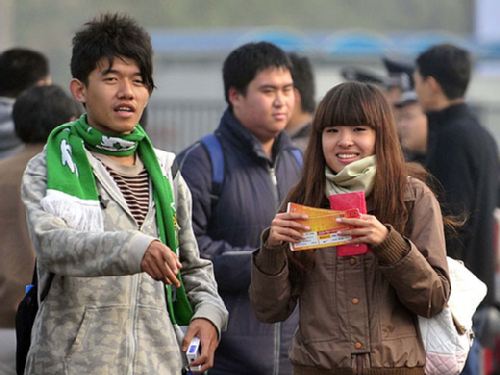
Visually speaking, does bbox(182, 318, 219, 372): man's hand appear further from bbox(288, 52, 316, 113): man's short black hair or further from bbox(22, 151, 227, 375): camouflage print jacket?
bbox(288, 52, 316, 113): man's short black hair

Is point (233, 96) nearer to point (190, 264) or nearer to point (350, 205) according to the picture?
point (190, 264)

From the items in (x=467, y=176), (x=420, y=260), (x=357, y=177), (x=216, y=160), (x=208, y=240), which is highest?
(x=357, y=177)

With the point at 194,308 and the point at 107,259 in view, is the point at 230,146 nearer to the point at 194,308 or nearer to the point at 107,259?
the point at 194,308

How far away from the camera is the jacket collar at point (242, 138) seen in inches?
266

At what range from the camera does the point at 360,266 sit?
5.12 meters

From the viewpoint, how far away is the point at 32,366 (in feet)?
15.9

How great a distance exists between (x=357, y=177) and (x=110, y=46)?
1.01 m

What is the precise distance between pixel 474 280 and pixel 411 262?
0.53 meters

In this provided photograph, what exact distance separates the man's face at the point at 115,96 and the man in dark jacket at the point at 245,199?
5.13 ft

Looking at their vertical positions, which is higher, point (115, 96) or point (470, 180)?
point (115, 96)

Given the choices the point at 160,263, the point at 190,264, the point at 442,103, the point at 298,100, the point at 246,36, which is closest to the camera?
the point at 160,263

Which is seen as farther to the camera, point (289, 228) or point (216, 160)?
point (216, 160)

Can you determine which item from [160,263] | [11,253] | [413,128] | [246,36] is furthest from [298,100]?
[246,36]

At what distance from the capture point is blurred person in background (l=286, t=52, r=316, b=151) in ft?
27.5
